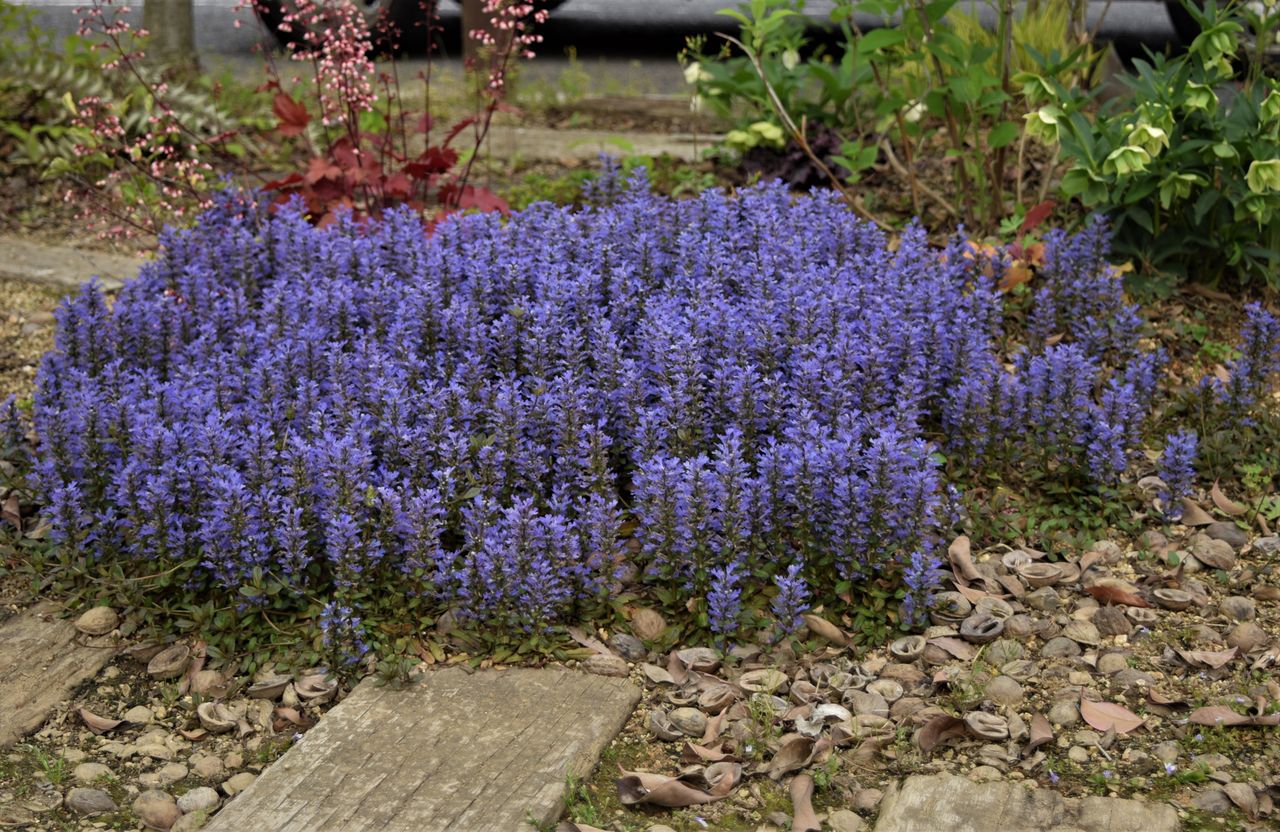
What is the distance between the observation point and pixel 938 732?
291 centimetres

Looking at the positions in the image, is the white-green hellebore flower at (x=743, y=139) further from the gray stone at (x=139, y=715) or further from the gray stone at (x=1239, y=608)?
the gray stone at (x=139, y=715)

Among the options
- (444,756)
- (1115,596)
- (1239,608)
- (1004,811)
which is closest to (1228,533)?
(1239,608)

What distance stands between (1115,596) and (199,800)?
86.2 inches

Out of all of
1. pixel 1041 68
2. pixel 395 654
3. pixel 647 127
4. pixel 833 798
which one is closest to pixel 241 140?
pixel 647 127

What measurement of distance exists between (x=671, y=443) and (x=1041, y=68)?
2.21 metres

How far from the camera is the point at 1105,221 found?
4.72m

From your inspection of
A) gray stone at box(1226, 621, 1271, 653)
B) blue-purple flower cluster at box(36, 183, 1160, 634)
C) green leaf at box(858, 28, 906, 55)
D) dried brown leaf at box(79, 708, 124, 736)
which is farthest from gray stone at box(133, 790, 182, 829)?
green leaf at box(858, 28, 906, 55)

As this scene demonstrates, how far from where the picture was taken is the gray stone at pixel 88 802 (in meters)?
2.82

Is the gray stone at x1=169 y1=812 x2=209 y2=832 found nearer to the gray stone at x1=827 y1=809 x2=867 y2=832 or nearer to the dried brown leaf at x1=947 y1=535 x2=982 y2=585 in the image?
the gray stone at x1=827 y1=809 x2=867 y2=832

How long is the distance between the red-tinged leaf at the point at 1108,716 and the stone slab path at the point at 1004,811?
0.28 metres

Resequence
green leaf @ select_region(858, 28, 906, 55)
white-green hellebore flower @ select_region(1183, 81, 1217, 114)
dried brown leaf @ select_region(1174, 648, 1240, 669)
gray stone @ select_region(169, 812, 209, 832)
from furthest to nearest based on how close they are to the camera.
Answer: green leaf @ select_region(858, 28, 906, 55), white-green hellebore flower @ select_region(1183, 81, 1217, 114), dried brown leaf @ select_region(1174, 648, 1240, 669), gray stone @ select_region(169, 812, 209, 832)

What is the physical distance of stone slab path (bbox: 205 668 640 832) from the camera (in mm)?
2629

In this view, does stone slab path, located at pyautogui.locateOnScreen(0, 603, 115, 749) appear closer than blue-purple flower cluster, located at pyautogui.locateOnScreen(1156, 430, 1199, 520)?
Yes

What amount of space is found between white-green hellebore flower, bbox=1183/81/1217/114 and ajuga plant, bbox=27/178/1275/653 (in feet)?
1.69
